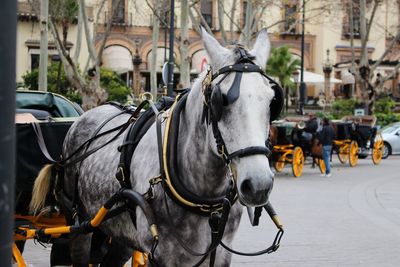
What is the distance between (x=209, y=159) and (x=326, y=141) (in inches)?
669

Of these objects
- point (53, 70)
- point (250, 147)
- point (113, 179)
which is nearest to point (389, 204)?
point (113, 179)

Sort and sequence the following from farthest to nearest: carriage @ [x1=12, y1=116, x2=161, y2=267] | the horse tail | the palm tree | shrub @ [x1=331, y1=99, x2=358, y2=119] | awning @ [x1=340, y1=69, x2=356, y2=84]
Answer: awning @ [x1=340, y1=69, x2=356, y2=84]
the palm tree
shrub @ [x1=331, y1=99, x2=358, y2=119]
the horse tail
carriage @ [x1=12, y1=116, x2=161, y2=267]

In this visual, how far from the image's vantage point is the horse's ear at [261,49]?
3.64 m

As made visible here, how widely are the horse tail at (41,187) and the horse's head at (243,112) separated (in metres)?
2.22

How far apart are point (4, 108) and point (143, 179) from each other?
2.54 metres

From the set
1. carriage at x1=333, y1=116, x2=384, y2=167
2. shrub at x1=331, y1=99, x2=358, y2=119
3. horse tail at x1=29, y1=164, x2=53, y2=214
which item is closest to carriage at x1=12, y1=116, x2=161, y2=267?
horse tail at x1=29, y1=164, x2=53, y2=214

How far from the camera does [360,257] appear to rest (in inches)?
317

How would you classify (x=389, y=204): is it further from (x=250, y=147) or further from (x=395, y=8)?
(x=395, y=8)

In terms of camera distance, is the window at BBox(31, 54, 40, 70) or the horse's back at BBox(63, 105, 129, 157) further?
the window at BBox(31, 54, 40, 70)

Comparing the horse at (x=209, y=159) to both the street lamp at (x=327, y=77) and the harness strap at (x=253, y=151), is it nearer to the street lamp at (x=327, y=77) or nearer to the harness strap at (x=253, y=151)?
the harness strap at (x=253, y=151)

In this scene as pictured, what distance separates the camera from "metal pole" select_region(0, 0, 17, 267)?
1.43 meters

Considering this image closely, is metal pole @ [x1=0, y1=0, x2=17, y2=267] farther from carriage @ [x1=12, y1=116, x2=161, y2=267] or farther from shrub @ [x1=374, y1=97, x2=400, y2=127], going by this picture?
shrub @ [x1=374, y1=97, x2=400, y2=127]

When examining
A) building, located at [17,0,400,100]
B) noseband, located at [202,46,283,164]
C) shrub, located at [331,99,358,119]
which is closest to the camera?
noseband, located at [202,46,283,164]

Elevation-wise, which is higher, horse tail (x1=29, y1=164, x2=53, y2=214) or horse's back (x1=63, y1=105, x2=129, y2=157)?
horse's back (x1=63, y1=105, x2=129, y2=157)
